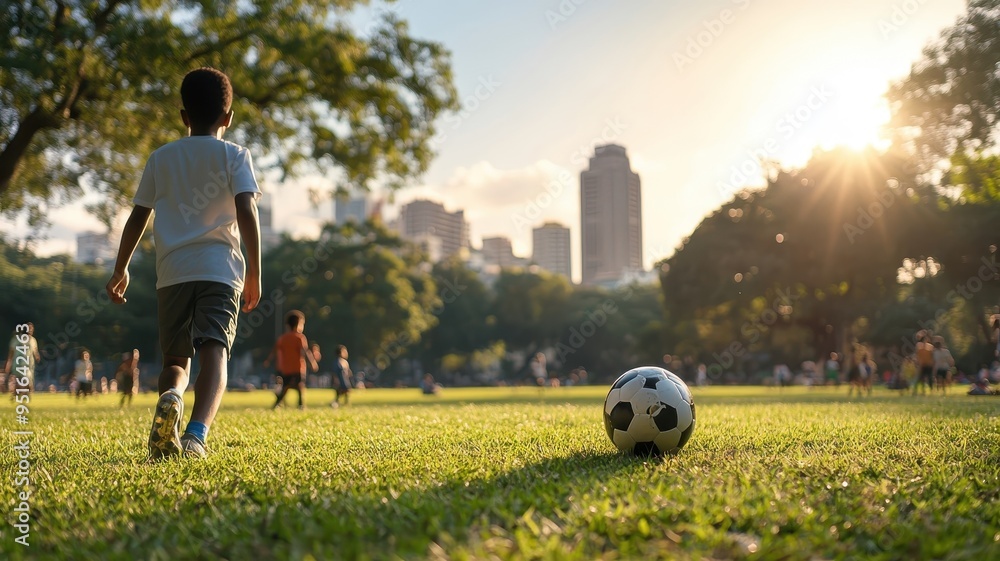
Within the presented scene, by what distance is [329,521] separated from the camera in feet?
8.77

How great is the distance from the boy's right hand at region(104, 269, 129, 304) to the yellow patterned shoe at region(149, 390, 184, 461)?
1.04 metres

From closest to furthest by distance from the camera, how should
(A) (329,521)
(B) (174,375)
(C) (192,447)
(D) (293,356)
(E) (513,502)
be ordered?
1. (A) (329,521)
2. (E) (513,502)
3. (C) (192,447)
4. (B) (174,375)
5. (D) (293,356)

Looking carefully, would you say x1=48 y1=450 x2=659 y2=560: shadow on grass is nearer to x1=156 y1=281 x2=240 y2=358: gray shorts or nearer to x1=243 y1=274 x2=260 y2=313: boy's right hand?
x1=156 y1=281 x2=240 y2=358: gray shorts

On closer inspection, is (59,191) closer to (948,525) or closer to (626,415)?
(626,415)

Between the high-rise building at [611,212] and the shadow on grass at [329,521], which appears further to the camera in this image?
the high-rise building at [611,212]

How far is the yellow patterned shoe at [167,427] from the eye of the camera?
4285 mm

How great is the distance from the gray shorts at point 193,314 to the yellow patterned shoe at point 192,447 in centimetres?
51

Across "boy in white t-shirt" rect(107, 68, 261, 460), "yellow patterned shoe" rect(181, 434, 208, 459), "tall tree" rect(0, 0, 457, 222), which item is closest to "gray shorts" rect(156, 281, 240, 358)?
"boy in white t-shirt" rect(107, 68, 261, 460)

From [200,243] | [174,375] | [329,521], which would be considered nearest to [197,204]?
[200,243]

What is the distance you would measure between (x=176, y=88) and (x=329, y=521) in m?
13.3

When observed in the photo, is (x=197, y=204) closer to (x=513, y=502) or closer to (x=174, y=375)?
(x=174, y=375)

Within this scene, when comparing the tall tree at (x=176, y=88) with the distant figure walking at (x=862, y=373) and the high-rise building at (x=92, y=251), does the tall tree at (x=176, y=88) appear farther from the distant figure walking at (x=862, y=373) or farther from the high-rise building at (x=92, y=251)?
the high-rise building at (x=92, y=251)

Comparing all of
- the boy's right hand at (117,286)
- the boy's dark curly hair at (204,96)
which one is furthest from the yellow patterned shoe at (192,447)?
the boy's dark curly hair at (204,96)

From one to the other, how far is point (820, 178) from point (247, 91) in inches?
1175
